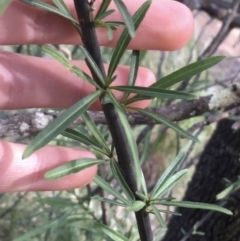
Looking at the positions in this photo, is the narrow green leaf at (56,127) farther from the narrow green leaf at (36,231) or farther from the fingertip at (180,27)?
the narrow green leaf at (36,231)

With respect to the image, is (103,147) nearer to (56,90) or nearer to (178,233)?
(56,90)

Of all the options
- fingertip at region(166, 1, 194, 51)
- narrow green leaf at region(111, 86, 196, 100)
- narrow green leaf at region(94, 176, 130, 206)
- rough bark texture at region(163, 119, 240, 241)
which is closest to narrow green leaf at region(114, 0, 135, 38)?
narrow green leaf at region(111, 86, 196, 100)

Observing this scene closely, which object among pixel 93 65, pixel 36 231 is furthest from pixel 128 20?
pixel 36 231

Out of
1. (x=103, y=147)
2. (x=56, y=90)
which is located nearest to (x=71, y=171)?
(x=103, y=147)

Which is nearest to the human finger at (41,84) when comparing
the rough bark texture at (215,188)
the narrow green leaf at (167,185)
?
the narrow green leaf at (167,185)

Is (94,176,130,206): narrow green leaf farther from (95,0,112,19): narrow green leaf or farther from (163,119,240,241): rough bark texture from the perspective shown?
(163,119,240,241): rough bark texture
